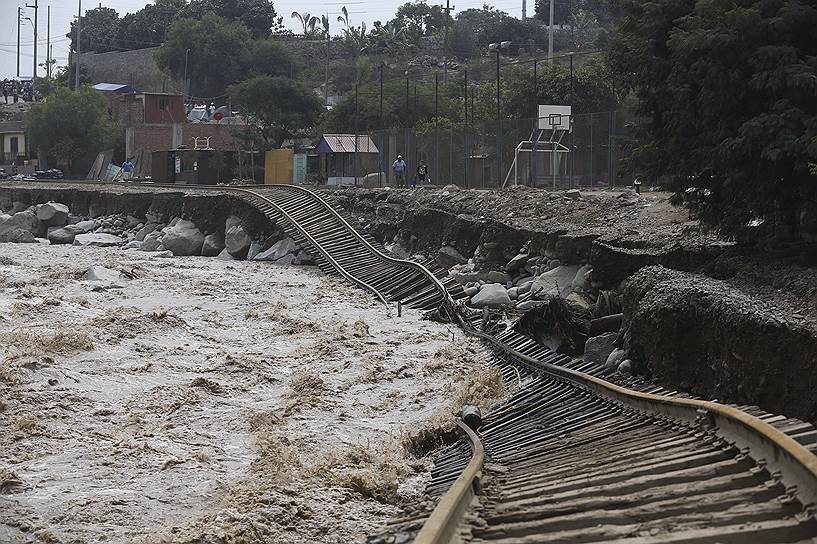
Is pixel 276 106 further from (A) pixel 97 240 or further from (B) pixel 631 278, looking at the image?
(B) pixel 631 278

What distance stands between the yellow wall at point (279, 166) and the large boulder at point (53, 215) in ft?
34.8

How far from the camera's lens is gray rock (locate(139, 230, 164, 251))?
44.5 metres

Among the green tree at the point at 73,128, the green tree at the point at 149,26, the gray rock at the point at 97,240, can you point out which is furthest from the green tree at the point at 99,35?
the gray rock at the point at 97,240

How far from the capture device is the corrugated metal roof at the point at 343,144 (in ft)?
191

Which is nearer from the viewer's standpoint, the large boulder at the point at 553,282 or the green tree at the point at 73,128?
the large boulder at the point at 553,282

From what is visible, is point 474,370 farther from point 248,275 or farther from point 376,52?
point 376,52

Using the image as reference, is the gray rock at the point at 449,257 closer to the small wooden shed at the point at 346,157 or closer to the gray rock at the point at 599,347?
the gray rock at the point at 599,347

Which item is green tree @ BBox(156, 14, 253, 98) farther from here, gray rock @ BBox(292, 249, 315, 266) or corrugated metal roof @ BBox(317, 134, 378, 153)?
gray rock @ BBox(292, 249, 315, 266)

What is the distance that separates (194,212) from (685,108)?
30.8m

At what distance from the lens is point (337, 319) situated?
25266 millimetres

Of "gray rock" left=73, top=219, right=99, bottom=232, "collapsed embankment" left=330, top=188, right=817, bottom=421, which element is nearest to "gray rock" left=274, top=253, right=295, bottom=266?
"collapsed embankment" left=330, top=188, right=817, bottom=421

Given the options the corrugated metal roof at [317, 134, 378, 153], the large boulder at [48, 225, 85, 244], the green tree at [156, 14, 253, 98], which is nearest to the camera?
the large boulder at [48, 225, 85, 244]

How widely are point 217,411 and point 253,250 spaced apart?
25239mm

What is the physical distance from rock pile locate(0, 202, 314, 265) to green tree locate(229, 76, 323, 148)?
19321 mm
